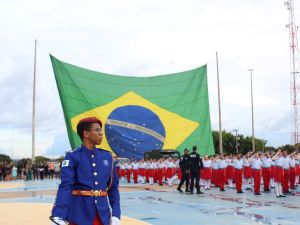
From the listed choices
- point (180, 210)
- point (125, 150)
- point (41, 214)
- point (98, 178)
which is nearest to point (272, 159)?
point (180, 210)

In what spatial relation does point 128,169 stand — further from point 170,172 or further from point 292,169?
point 292,169

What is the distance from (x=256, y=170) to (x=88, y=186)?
13244mm

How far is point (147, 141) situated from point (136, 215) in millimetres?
22005

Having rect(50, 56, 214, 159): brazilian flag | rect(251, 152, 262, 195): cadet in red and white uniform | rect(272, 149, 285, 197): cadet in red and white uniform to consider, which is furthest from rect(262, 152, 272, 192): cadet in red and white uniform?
rect(50, 56, 214, 159): brazilian flag

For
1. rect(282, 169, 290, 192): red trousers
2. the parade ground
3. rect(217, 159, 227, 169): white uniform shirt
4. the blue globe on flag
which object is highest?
the blue globe on flag

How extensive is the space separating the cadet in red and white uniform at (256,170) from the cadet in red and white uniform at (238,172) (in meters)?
0.85

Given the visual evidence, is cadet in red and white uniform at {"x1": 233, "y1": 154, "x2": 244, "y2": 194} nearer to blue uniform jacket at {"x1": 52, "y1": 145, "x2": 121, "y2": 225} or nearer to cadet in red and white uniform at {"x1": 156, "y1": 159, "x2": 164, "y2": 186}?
cadet in red and white uniform at {"x1": 156, "y1": 159, "x2": 164, "y2": 186}

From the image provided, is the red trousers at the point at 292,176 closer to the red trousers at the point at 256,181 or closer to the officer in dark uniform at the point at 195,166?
the red trousers at the point at 256,181

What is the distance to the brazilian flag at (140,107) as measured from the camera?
3147 centimetres

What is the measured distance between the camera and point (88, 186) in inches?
168

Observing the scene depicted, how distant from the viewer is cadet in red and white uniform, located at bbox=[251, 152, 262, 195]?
16.5 metres

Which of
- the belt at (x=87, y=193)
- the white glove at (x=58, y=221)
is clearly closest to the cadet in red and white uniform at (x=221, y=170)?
the belt at (x=87, y=193)

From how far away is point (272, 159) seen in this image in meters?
16.6

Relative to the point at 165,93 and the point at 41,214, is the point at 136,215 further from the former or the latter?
the point at 165,93
